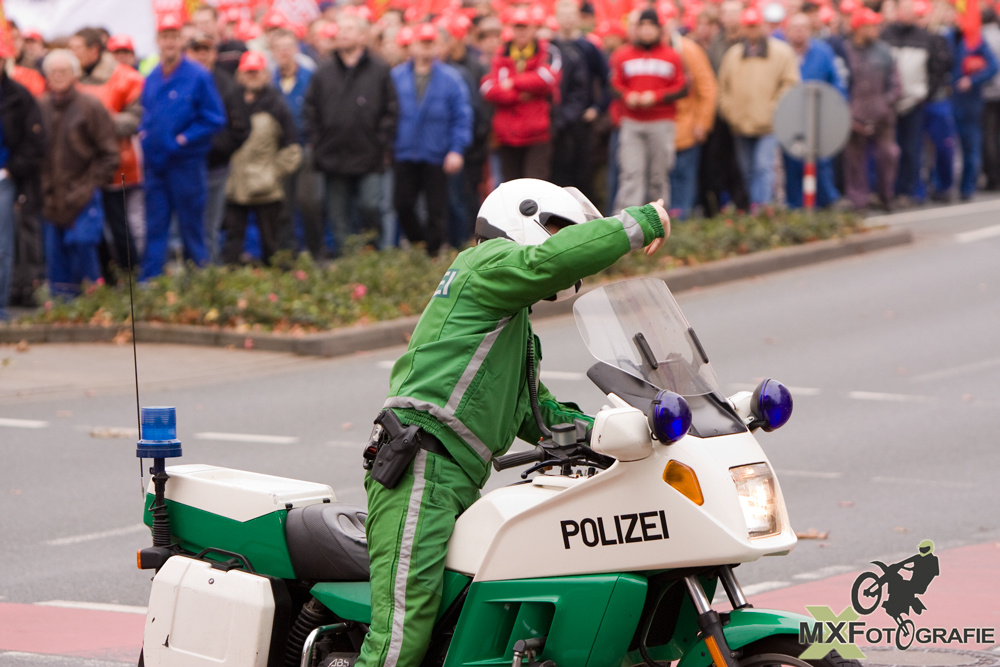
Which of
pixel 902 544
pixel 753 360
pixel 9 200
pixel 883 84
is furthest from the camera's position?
pixel 883 84

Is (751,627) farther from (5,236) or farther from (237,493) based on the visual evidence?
(5,236)

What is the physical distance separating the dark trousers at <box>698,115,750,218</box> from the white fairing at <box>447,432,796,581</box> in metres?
15.6

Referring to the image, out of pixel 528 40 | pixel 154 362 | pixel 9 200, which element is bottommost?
pixel 154 362

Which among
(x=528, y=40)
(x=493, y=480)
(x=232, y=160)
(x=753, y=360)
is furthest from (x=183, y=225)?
(x=493, y=480)

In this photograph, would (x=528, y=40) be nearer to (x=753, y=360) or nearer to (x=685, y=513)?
(x=753, y=360)

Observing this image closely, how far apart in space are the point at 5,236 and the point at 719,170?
353 inches

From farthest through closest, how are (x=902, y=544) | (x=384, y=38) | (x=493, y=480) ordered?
(x=384, y=38) < (x=493, y=480) < (x=902, y=544)

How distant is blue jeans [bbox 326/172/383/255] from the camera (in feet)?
54.8

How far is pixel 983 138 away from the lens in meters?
23.9

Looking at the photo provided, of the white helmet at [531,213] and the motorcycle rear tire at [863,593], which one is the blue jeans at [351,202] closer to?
the white helmet at [531,213]

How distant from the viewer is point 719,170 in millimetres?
20000

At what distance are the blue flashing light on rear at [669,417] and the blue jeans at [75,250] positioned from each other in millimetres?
12010

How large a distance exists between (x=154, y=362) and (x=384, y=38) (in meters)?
7.44

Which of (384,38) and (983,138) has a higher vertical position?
(384,38)
